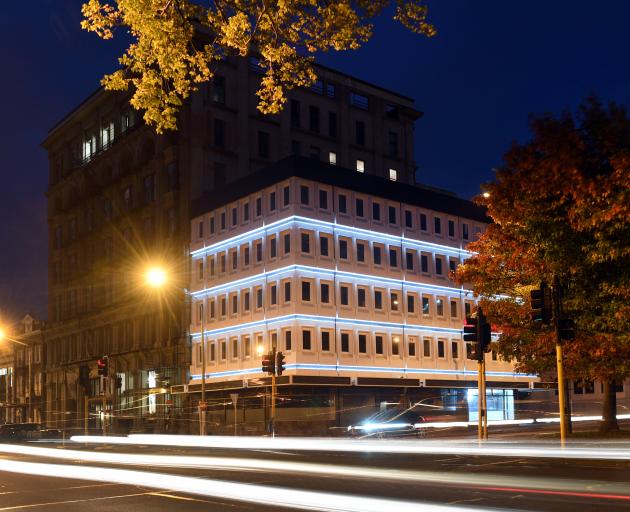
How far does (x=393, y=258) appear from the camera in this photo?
212 ft

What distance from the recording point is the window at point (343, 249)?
61.0 m

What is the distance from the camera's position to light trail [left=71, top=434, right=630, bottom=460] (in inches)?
710

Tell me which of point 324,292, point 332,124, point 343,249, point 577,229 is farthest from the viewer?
point 332,124

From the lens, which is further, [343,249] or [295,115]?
[295,115]

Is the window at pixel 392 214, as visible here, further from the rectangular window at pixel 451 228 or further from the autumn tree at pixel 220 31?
the autumn tree at pixel 220 31

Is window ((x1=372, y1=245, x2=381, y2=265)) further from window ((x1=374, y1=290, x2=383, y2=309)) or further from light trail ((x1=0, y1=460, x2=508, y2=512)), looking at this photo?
light trail ((x1=0, y1=460, x2=508, y2=512))

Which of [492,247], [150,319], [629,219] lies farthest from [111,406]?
[629,219]

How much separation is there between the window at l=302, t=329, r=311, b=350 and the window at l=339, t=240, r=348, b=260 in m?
6.38

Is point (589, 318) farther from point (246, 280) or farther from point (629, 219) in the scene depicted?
point (246, 280)

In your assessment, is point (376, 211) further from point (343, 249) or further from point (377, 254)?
point (343, 249)

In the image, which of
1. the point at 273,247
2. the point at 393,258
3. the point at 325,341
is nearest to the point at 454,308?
the point at 393,258

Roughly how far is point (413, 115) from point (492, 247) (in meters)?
53.5

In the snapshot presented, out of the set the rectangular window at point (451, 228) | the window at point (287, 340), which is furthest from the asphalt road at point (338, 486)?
the rectangular window at point (451, 228)

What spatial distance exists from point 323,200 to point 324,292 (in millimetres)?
6550
